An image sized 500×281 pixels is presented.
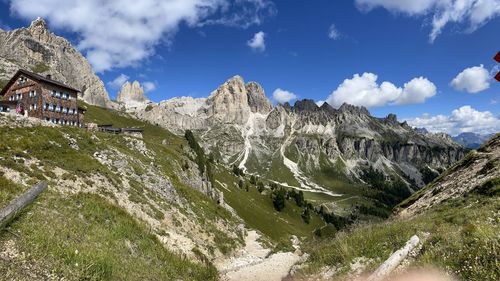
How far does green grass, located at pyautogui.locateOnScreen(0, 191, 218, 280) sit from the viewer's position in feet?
53.1

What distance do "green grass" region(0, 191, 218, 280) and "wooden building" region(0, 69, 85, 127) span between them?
150 ft

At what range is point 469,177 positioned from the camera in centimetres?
3500

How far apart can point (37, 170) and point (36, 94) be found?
41.7m

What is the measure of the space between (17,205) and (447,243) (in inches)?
880

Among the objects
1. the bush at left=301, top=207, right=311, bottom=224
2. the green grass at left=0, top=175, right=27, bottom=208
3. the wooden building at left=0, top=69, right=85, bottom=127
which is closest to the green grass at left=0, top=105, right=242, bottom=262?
the green grass at left=0, top=175, right=27, bottom=208

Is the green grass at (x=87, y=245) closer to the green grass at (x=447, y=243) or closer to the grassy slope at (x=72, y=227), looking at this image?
the grassy slope at (x=72, y=227)

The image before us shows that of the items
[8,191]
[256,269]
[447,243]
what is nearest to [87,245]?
[8,191]

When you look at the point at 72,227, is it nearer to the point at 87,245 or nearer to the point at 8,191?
the point at 87,245

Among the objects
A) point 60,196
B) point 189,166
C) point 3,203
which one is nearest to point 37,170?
point 60,196

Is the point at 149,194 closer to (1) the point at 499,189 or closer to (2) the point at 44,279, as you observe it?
(2) the point at 44,279

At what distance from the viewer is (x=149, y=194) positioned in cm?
4847

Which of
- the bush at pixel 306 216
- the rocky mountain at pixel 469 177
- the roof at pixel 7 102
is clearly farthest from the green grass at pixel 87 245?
the bush at pixel 306 216

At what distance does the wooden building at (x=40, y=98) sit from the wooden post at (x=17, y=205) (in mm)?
47417

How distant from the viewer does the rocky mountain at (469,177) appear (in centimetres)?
3085
